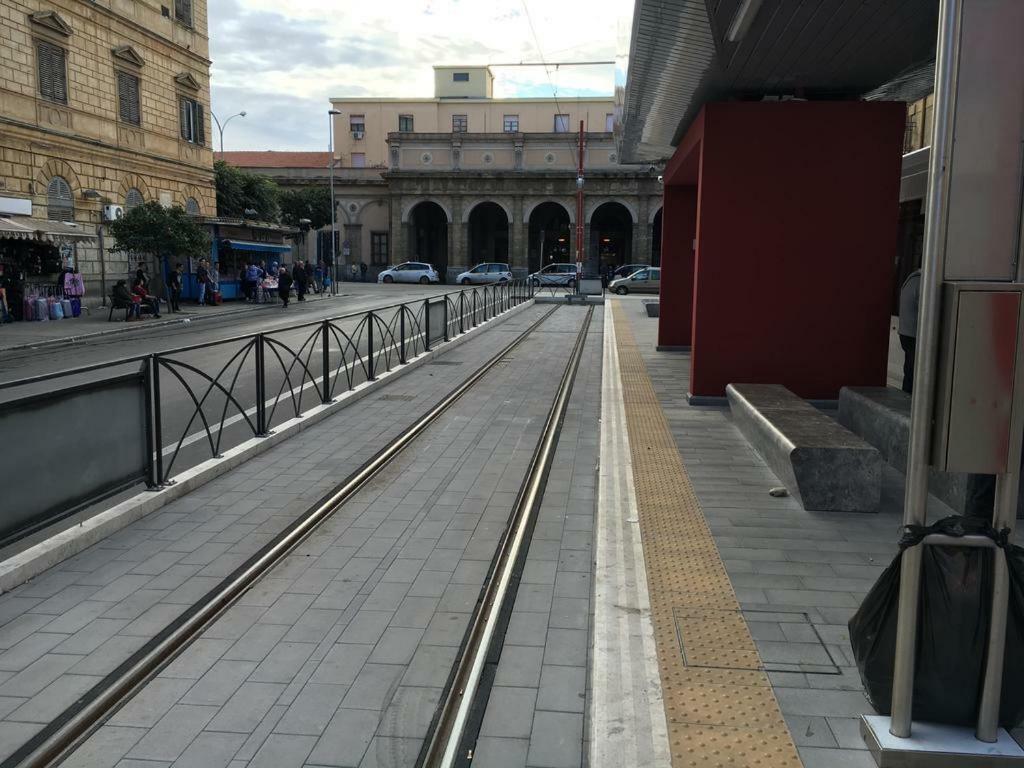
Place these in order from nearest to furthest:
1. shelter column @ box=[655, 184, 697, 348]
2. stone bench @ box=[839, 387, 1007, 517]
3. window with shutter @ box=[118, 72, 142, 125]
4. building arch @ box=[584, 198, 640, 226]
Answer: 1. stone bench @ box=[839, 387, 1007, 517]
2. shelter column @ box=[655, 184, 697, 348]
3. window with shutter @ box=[118, 72, 142, 125]
4. building arch @ box=[584, 198, 640, 226]

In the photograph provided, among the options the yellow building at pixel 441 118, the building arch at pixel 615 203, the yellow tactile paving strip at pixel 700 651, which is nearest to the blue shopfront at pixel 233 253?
the building arch at pixel 615 203

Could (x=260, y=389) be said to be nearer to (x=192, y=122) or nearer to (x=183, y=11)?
(x=192, y=122)

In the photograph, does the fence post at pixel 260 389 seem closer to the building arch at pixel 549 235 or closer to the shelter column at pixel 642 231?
the shelter column at pixel 642 231

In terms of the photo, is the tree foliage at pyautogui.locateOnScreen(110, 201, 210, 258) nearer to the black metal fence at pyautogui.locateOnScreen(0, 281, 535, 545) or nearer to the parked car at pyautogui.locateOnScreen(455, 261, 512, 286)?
the black metal fence at pyautogui.locateOnScreen(0, 281, 535, 545)

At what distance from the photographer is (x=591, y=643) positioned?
4238mm

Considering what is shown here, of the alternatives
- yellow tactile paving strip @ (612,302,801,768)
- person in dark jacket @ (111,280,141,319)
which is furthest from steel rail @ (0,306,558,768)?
person in dark jacket @ (111,280,141,319)

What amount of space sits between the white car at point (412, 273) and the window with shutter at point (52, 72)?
28.6 meters

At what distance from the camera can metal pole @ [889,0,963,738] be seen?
3062 mm

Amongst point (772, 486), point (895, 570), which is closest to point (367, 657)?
point (895, 570)

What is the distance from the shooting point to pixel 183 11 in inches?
1325

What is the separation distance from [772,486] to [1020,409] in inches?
158

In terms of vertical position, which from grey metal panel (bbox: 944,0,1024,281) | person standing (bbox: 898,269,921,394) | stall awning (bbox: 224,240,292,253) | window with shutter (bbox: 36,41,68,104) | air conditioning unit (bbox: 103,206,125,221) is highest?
window with shutter (bbox: 36,41,68,104)

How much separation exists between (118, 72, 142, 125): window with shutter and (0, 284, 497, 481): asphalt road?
35.4 ft

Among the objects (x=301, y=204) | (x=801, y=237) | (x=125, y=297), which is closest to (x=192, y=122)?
(x=125, y=297)
